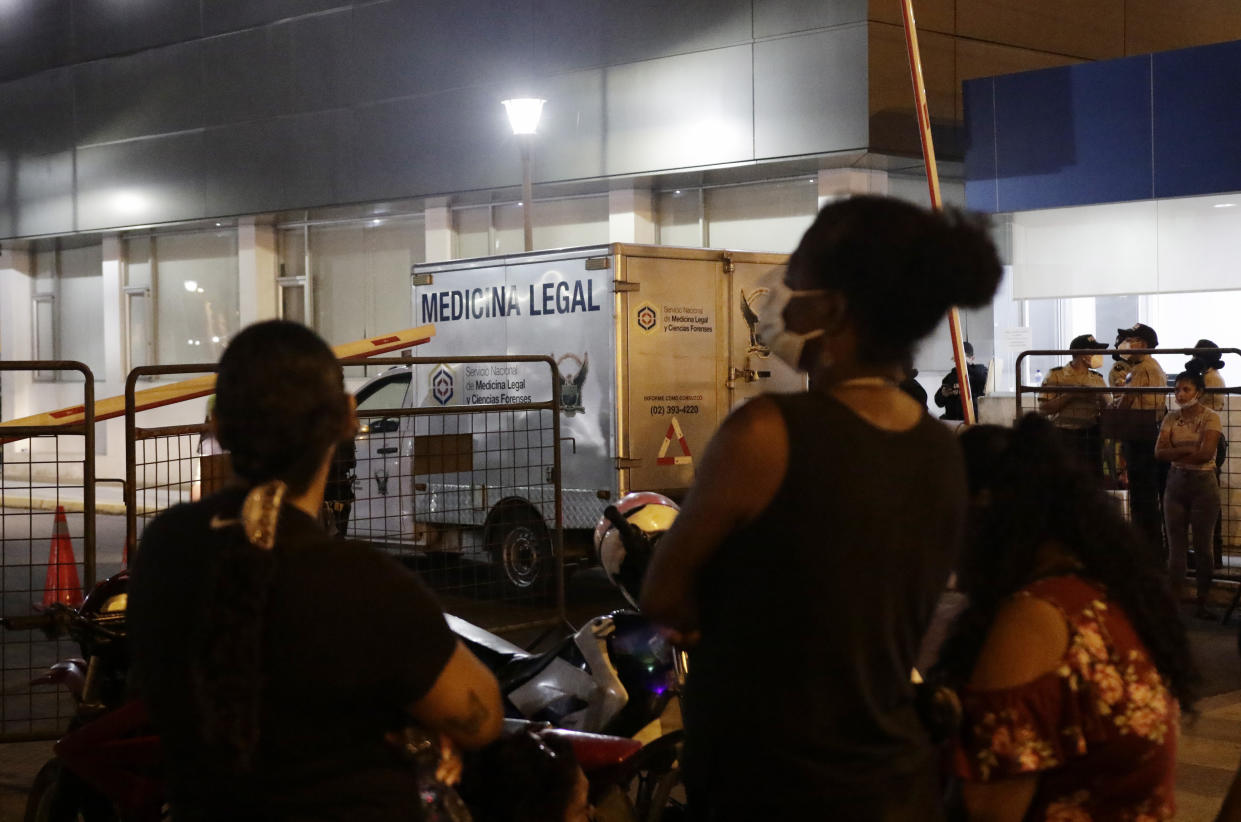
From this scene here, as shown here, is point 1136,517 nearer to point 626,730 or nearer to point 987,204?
point 987,204

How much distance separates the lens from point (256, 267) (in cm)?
2352

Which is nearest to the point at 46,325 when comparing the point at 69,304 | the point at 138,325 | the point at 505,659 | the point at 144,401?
the point at 69,304

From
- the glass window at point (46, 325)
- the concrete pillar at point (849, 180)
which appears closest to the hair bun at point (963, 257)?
the concrete pillar at point (849, 180)

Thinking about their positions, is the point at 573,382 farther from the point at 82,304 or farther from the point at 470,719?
the point at 82,304

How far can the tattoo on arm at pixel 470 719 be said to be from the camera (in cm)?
237

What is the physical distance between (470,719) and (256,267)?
22.1 meters

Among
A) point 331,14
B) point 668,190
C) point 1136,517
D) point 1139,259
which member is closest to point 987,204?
point 1139,259

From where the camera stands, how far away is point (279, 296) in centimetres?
2386

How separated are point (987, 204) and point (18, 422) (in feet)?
39.2

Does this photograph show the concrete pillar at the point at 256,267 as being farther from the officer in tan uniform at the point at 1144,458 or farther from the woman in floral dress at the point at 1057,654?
the woman in floral dress at the point at 1057,654

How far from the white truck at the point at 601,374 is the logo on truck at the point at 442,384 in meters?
0.26

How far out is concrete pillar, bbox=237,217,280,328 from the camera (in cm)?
2347

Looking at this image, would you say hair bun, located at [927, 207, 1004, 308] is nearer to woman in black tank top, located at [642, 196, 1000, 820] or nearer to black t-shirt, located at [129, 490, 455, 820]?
woman in black tank top, located at [642, 196, 1000, 820]

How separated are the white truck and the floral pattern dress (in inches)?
312
